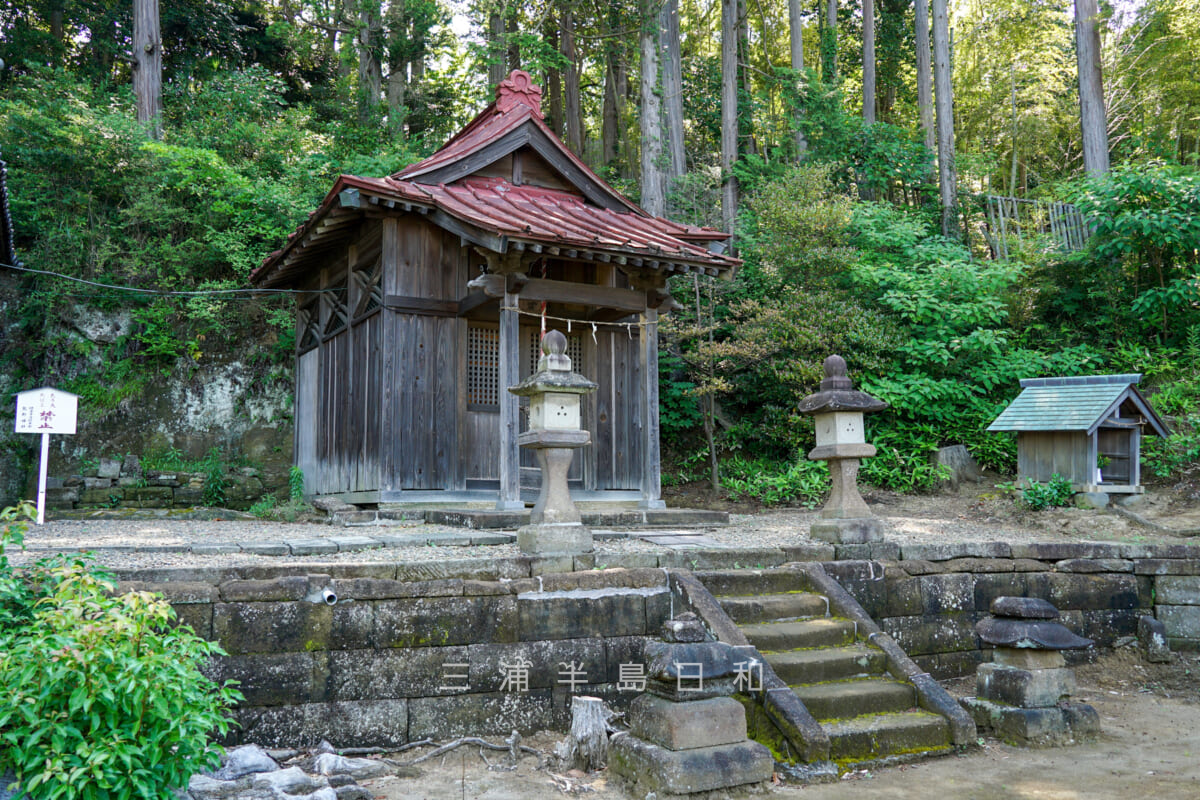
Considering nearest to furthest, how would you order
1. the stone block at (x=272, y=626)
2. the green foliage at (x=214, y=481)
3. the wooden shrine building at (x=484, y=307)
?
the stone block at (x=272, y=626) < the wooden shrine building at (x=484, y=307) < the green foliage at (x=214, y=481)

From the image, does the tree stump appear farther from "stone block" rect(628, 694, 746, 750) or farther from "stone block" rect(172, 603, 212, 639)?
"stone block" rect(172, 603, 212, 639)

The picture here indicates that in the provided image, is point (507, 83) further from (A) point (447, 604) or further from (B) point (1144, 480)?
(B) point (1144, 480)

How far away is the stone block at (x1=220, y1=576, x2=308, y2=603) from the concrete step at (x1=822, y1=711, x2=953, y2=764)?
11.7 ft

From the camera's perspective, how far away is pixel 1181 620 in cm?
822

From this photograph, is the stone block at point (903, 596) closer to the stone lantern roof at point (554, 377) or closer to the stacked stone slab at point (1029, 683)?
the stacked stone slab at point (1029, 683)

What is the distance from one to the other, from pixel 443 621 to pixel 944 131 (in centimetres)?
1852

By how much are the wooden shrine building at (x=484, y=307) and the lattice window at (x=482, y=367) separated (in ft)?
0.06

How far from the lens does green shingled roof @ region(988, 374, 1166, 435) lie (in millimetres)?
10789

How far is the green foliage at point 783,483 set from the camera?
14188mm

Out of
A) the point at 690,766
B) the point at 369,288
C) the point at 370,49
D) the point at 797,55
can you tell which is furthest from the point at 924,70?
the point at 690,766

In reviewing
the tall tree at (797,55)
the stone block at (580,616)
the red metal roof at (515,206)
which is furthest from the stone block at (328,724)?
the tall tree at (797,55)

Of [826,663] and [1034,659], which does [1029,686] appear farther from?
[826,663]

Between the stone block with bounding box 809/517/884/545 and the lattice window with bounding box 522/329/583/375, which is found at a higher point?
the lattice window with bounding box 522/329/583/375

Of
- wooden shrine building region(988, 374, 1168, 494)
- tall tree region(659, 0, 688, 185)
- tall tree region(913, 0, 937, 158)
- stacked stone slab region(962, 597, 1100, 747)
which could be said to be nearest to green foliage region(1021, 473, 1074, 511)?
wooden shrine building region(988, 374, 1168, 494)
